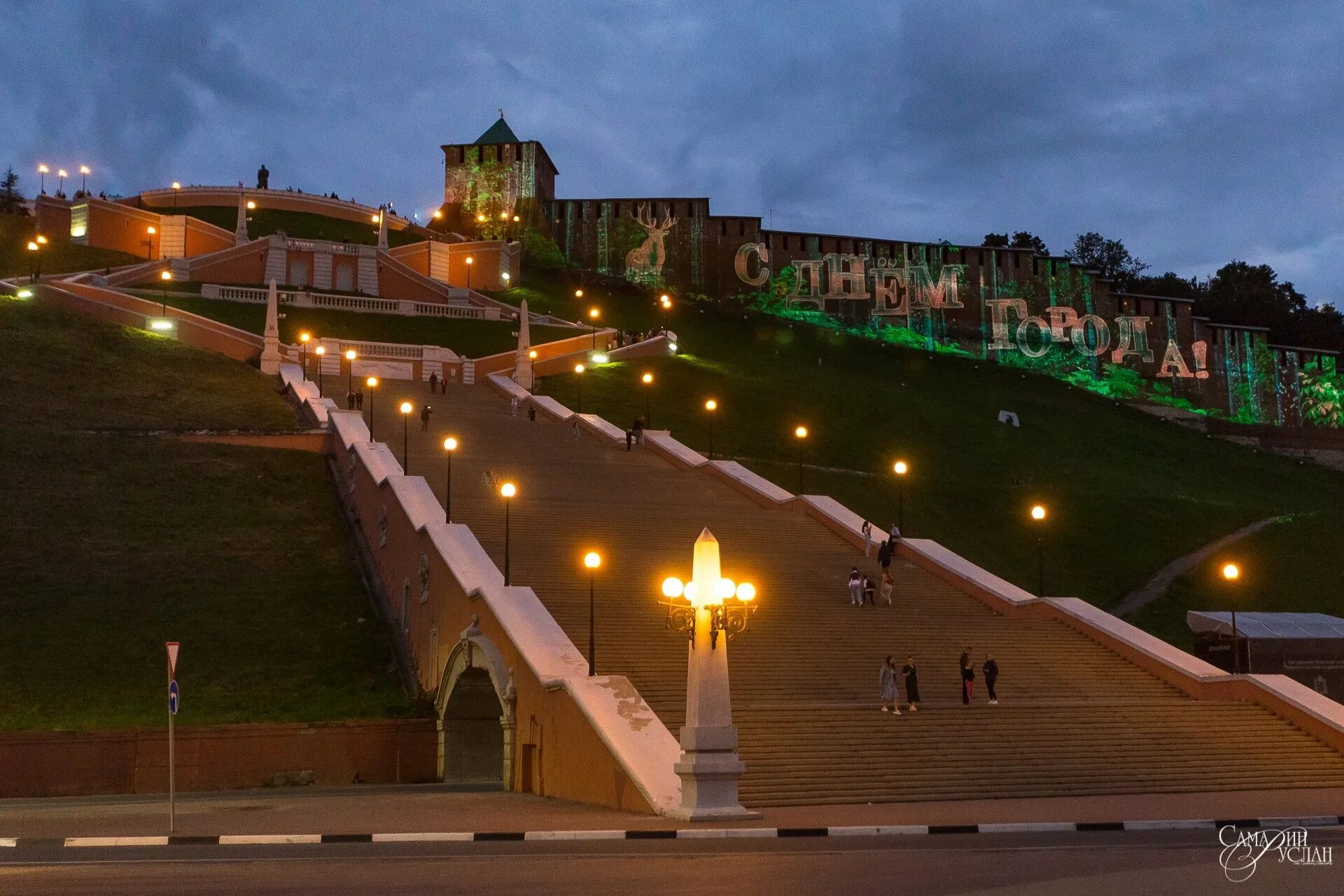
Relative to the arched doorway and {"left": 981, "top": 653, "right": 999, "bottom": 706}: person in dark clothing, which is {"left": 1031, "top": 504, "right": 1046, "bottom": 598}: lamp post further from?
the arched doorway

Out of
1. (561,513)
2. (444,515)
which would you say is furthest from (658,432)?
(444,515)

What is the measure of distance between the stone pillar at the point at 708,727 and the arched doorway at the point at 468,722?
6481 millimetres

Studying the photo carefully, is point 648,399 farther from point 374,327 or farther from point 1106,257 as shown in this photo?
point 1106,257

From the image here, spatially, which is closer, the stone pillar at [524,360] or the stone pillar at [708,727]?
the stone pillar at [708,727]

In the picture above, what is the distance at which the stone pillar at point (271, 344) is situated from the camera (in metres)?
46.7

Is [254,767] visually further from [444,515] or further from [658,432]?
[658,432]

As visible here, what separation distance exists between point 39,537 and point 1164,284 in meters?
86.9

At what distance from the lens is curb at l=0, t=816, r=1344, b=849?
1346 cm

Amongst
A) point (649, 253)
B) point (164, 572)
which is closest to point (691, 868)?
point (164, 572)

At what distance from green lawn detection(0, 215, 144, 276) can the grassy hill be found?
18795 millimetres

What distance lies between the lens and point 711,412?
1909 inches

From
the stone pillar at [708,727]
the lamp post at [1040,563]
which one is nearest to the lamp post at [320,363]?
the lamp post at [1040,563]

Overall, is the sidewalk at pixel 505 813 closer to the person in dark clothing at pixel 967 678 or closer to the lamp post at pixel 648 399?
the person in dark clothing at pixel 967 678

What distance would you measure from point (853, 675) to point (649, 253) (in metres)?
58.2
